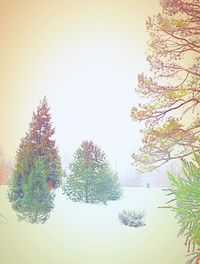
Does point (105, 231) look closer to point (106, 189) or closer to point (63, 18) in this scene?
point (106, 189)

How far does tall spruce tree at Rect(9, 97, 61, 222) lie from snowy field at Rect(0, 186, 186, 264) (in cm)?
13

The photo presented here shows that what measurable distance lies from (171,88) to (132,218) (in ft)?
2.76

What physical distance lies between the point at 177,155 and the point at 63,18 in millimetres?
1142

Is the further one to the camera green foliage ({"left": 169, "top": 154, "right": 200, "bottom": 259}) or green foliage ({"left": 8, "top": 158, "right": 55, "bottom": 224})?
green foliage ({"left": 8, "top": 158, "right": 55, "bottom": 224})

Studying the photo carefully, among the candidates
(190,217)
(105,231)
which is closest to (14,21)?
(105,231)

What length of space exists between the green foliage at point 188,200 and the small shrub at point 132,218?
20 cm

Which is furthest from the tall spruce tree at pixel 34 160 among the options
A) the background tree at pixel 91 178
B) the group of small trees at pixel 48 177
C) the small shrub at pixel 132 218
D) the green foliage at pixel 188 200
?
the green foliage at pixel 188 200

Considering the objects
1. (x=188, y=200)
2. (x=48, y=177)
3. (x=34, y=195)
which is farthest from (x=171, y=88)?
(x=34, y=195)

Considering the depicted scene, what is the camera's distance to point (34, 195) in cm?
243

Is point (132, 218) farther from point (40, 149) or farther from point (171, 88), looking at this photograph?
point (171, 88)

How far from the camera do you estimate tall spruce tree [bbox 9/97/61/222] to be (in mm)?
2430

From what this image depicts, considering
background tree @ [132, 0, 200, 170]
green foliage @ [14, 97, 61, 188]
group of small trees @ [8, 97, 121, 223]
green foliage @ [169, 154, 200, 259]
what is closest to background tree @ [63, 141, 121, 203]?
group of small trees @ [8, 97, 121, 223]

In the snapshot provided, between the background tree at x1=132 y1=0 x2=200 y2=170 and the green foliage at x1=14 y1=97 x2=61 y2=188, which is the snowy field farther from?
the background tree at x1=132 y1=0 x2=200 y2=170

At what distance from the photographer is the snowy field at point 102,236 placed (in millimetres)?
2363
